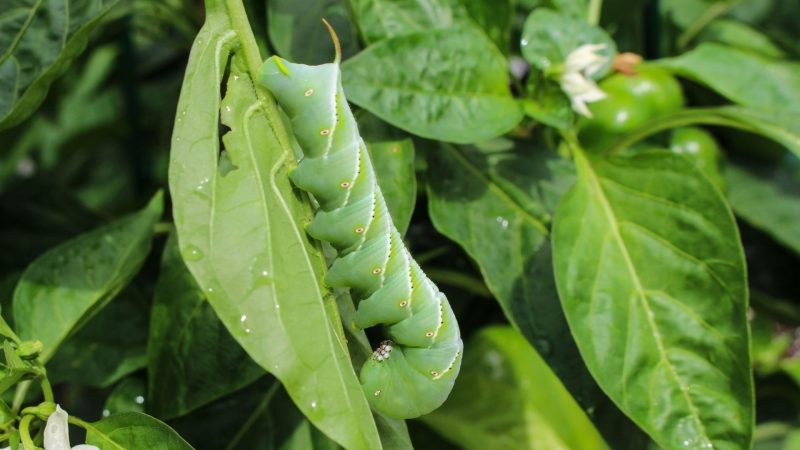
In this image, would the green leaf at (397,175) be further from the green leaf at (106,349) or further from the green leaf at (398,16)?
the green leaf at (106,349)

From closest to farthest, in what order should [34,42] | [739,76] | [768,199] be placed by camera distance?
[34,42], [739,76], [768,199]

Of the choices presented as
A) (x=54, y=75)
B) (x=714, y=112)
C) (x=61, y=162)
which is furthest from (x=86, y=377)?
(x=61, y=162)

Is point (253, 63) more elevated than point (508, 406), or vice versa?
point (253, 63)

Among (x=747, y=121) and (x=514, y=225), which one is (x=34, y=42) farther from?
(x=747, y=121)

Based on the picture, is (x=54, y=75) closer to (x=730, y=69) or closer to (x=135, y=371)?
(x=135, y=371)

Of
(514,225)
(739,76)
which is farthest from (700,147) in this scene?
(514,225)

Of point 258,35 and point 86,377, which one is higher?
point 258,35

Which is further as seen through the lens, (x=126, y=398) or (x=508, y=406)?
(x=508, y=406)
